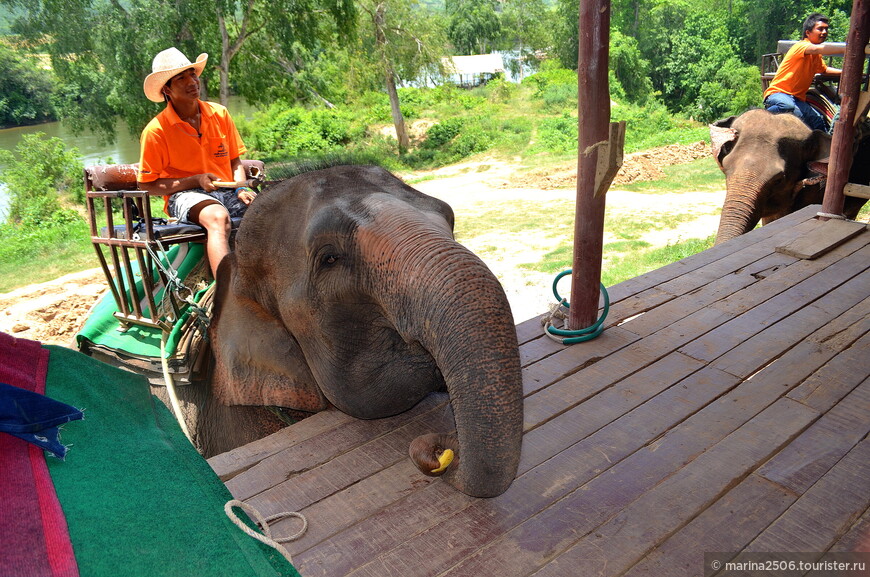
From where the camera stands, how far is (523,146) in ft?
64.1

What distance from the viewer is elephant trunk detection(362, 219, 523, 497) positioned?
1518 millimetres

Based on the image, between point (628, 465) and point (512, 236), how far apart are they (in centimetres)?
884

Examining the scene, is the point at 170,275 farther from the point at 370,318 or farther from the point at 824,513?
the point at 824,513

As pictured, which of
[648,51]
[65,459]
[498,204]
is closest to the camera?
[65,459]

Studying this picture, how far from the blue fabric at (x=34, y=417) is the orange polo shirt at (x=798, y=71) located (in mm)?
7233

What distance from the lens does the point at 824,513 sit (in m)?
1.89

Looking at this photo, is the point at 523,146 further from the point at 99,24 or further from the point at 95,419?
the point at 95,419

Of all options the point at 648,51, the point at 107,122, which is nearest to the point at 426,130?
the point at 107,122

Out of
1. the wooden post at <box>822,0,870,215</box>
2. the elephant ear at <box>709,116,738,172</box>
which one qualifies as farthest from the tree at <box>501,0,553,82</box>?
the wooden post at <box>822,0,870,215</box>

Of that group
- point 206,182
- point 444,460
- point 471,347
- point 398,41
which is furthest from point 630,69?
point 471,347

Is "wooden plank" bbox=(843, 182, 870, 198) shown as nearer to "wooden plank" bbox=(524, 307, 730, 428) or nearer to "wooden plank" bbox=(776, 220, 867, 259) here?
"wooden plank" bbox=(776, 220, 867, 259)

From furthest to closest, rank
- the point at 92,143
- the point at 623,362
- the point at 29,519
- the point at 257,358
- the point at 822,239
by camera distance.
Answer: the point at 92,143 < the point at 822,239 < the point at 623,362 < the point at 257,358 < the point at 29,519

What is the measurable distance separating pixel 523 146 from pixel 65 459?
62.8ft

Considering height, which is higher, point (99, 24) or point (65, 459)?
point (99, 24)
